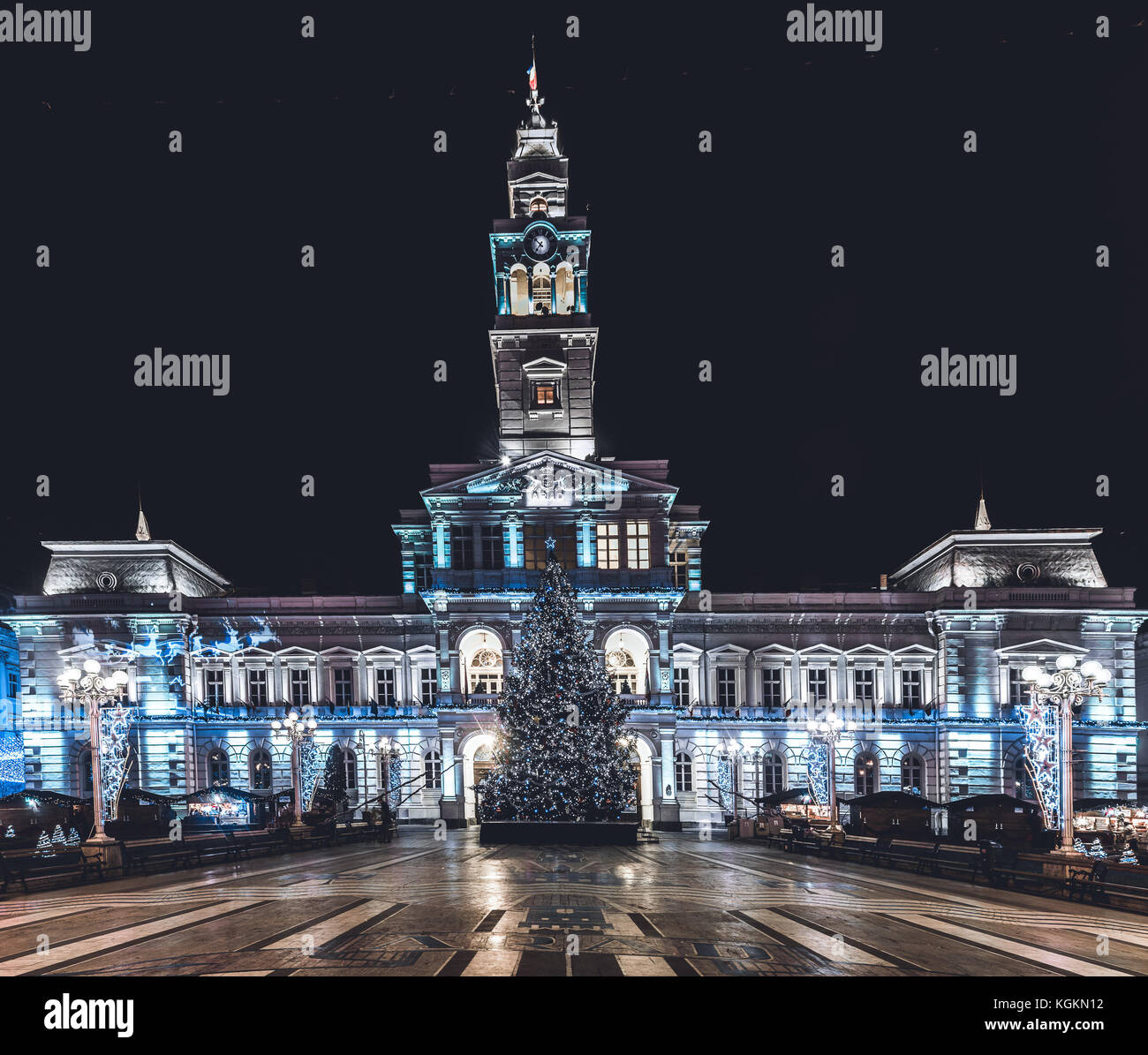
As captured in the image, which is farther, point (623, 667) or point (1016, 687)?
point (623, 667)

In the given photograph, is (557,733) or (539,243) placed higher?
(539,243)

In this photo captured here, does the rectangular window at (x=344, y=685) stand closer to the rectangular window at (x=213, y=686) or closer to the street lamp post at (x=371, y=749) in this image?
the street lamp post at (x=371, y=749)

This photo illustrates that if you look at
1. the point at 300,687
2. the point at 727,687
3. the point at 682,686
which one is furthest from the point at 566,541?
the point at 300,687

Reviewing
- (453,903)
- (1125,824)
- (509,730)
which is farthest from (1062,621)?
(453,903)

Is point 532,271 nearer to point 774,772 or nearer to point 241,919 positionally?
point 774,772

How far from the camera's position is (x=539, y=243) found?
198 feet

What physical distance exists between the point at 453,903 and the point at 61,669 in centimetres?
4042

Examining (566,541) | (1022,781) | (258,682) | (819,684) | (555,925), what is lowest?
(1022,781)

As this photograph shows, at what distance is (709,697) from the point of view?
183 ft

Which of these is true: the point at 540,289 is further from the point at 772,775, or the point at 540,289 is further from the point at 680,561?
the point at 772,775

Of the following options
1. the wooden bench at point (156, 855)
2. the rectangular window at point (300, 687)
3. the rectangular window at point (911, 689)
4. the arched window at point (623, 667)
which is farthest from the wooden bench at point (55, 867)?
the rectangular window at point (911, 689)

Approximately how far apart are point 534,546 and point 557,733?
15.6m

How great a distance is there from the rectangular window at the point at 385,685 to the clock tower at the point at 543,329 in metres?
14.5
